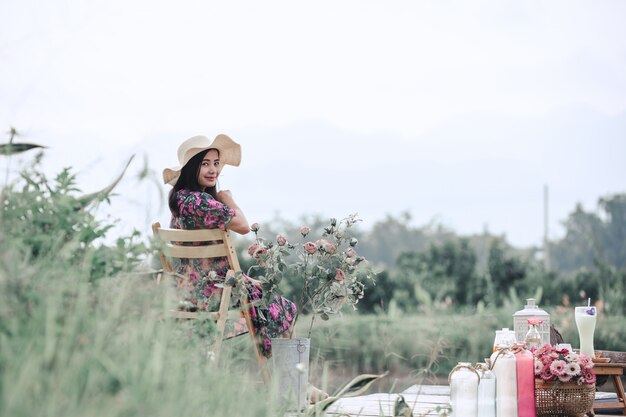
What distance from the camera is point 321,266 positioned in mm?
4008

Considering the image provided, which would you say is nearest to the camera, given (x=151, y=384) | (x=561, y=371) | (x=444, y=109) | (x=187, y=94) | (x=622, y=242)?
(x=151, y=384)

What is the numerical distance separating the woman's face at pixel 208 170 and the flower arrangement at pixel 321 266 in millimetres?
535

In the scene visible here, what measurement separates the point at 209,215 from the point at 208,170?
423 millimetres

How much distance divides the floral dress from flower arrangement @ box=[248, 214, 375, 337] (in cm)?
9

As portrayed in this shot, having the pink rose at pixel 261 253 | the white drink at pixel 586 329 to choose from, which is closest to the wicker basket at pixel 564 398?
the white drink at pixel 586 329

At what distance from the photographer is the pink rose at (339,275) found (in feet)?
13.0

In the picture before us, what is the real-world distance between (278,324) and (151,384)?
2214 mm

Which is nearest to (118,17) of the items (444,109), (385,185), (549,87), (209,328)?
(209,328)

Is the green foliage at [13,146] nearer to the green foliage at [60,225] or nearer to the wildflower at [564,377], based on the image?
the green foliage at [60,225]

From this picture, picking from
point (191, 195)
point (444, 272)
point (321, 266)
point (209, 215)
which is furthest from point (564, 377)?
point (444, 272)

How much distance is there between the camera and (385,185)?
55.1 m

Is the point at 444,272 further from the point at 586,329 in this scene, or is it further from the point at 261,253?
the point at 261,253

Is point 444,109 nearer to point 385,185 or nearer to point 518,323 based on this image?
point 518,323

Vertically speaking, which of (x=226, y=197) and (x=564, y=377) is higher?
(x=226, y=197)
